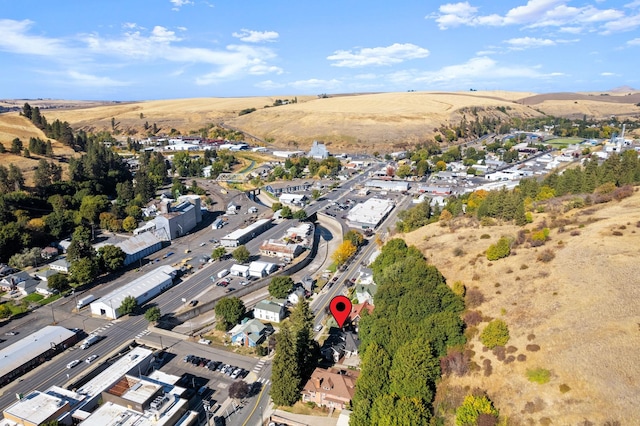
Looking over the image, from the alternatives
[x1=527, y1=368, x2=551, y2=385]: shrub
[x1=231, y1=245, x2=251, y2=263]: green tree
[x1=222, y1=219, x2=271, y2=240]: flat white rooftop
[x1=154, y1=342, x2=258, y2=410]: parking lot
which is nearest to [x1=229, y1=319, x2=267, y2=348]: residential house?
[x1=154, y1=342, x2=258, y2=410]: parking lot

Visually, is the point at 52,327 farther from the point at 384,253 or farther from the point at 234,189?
the point at 234,189

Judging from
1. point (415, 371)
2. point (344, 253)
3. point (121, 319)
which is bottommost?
point (121, 319)

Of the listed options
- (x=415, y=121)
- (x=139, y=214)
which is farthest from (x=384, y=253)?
(x=415, y=121)

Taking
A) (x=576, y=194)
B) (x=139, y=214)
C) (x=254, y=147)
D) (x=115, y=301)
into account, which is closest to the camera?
(x=115, y=301)

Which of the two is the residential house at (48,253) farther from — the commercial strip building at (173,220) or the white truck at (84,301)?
the white truck at (84,301)

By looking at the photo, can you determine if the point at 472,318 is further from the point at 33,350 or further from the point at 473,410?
the point at 33,350

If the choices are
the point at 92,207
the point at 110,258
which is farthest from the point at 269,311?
the point at 92,207

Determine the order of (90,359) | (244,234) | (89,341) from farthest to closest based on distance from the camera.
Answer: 1. (244,234)
2. (89,341)
3. (90,359)
